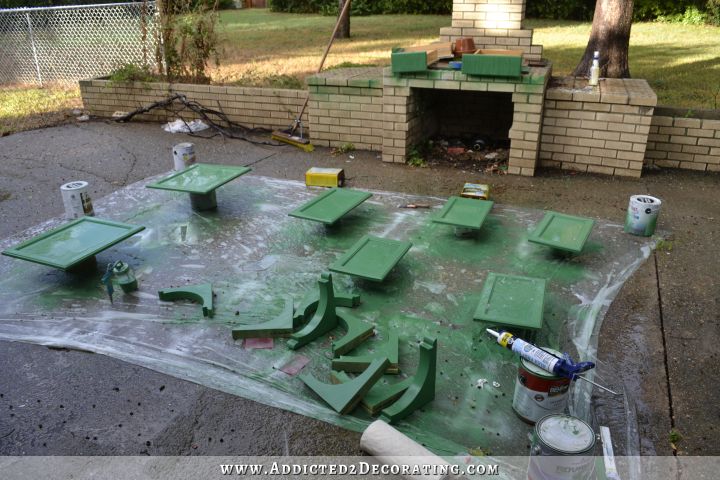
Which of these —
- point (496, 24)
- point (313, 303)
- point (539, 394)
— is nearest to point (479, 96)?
point (496, 24)

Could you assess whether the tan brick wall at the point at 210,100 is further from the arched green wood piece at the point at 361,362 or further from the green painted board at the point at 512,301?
the arched green wood piece at the point at 361,362

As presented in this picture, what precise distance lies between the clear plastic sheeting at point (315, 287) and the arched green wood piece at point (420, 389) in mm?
68

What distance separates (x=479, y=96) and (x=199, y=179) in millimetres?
3458

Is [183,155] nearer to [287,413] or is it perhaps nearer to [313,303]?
[313,303]

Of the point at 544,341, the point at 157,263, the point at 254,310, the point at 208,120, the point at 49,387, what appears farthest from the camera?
the point at 208,120

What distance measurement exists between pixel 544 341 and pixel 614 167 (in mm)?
3184

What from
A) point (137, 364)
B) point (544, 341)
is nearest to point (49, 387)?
point (137, 364)

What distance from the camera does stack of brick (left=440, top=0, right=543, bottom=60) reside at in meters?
5.87

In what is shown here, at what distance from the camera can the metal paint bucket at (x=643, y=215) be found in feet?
13.6

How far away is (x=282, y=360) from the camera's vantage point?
2908 millimetres

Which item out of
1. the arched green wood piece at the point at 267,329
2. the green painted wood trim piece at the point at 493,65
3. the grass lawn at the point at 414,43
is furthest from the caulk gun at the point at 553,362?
the grass lawn at the point at 414,43

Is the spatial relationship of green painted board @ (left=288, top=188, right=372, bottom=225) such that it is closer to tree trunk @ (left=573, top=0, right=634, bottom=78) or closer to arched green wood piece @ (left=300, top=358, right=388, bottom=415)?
arched green wood piece @ (left=300, top=358, right=388, bottom=415)

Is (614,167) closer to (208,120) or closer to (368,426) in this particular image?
(368,426)

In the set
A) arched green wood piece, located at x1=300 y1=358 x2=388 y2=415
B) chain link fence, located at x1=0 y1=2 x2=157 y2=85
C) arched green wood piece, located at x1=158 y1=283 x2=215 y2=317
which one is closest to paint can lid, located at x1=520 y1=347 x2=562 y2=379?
arched green wood piece, located at x1=300 y1=358 x2=388 y2=415
